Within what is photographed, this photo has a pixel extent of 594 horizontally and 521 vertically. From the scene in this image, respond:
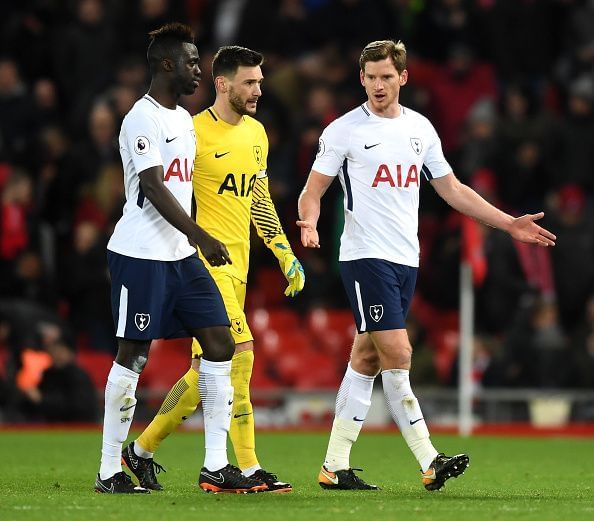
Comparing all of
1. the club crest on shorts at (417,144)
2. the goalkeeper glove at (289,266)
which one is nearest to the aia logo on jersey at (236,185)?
the goalkeeper glove at (289,266)

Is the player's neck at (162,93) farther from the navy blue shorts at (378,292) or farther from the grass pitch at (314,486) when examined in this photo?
the grass pitch at (314,486)

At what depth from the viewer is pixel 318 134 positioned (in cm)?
1839

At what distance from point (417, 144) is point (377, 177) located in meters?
0.34

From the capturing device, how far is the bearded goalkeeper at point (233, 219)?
9469mm

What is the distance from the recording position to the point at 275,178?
60.5 feet

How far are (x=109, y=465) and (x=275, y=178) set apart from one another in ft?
32.4

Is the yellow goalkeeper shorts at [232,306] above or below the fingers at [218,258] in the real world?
below

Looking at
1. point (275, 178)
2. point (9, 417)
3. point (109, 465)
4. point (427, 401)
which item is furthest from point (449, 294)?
point (109, 465)

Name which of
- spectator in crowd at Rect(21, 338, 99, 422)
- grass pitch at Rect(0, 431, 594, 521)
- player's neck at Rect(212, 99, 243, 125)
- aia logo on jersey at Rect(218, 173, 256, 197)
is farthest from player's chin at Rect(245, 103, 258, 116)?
spectator in crowd at Rect(21, 338, 99, 422)

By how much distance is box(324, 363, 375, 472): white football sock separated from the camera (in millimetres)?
9594

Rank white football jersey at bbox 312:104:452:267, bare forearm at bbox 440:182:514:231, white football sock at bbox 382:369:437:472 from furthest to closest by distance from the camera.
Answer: bare forearm at bbox 440:182:514:231, white football jersey at bbox 312:104:452:267, white football sock at bbox 382:369:437:472

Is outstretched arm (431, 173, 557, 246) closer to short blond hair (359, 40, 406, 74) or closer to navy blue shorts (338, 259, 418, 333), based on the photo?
navy blue shorts (338, 259, 418, 333)

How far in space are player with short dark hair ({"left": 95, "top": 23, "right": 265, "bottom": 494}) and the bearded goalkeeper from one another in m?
0.50

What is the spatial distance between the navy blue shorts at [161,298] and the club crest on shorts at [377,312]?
3.08 ft
